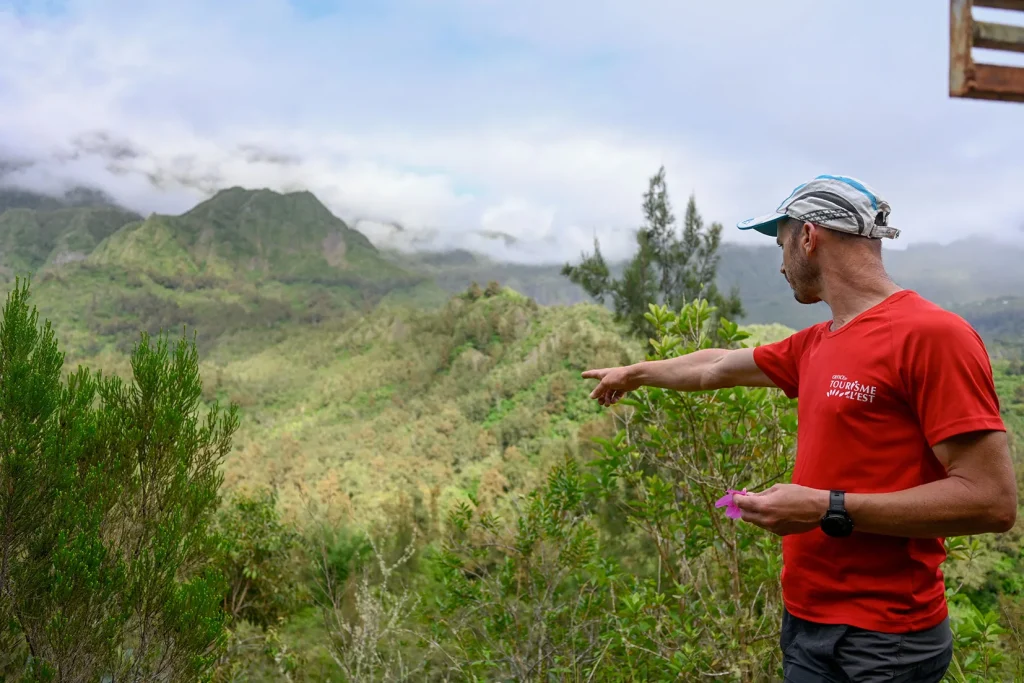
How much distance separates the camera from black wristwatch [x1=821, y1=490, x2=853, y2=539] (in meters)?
1.20

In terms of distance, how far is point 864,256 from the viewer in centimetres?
140

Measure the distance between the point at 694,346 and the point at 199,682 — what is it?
3.02m

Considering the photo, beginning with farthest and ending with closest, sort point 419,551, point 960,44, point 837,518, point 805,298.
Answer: point 419,551 < point 805,298 < point 960,44 < point 837,518

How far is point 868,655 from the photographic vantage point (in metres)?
1.25

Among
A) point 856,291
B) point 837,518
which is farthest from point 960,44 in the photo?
point 837,518

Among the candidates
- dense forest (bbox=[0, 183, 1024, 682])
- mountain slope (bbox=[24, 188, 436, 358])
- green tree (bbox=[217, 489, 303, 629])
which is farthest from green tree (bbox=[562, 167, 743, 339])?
mountain slope (bbox=[24, 188, 436, 358])

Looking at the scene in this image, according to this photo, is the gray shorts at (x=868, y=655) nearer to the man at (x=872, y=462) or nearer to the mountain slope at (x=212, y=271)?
the man at (x=872, y=462)

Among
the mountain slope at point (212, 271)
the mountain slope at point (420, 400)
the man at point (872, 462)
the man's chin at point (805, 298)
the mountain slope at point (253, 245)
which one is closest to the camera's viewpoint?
the man at point (872, 462)

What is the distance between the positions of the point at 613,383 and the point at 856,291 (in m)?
0.93

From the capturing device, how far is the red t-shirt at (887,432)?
114 cm

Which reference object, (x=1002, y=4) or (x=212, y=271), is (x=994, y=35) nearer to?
(x=1002, y=4)

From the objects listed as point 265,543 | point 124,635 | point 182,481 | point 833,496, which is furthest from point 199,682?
point 265,543

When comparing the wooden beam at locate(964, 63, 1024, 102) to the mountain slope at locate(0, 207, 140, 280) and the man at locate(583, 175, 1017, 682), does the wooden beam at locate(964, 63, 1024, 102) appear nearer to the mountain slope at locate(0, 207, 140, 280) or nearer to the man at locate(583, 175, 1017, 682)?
the man at locate(583, 175, 1017, 682)

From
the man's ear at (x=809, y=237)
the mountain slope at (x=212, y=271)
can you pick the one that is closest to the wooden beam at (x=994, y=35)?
the man's ear at (x=809, y=237)
